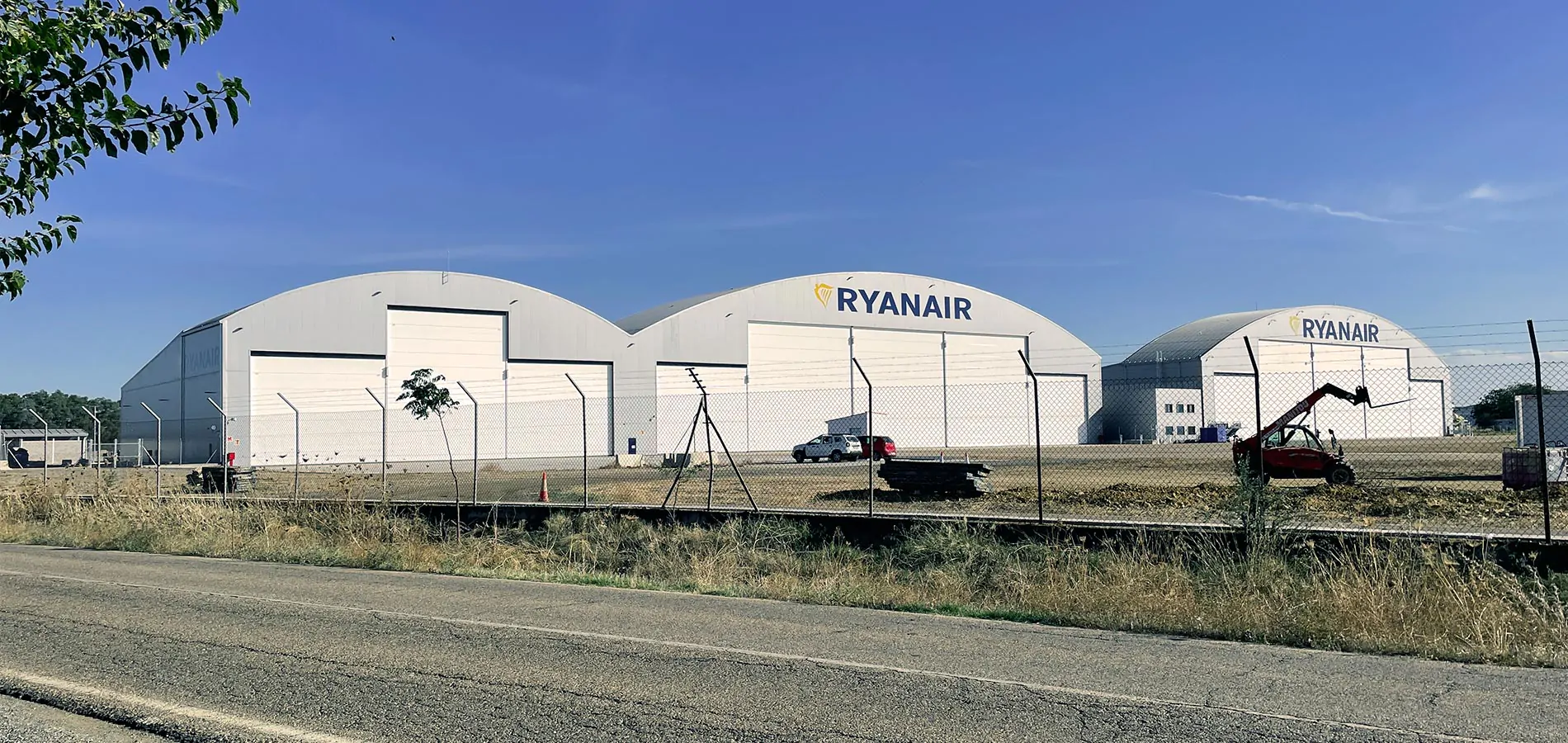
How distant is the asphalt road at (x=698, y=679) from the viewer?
5.82 m

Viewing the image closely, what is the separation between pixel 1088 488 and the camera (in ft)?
79.8

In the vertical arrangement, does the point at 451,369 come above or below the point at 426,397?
above

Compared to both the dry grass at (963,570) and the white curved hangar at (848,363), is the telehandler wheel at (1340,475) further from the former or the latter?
the white curved hangar at (848,363)

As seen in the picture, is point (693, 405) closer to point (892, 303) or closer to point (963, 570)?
point (892, 303)

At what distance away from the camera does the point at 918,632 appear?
8992 millimetres

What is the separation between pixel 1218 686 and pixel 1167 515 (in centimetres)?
958

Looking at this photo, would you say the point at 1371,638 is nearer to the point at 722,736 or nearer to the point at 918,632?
the point at 918,632

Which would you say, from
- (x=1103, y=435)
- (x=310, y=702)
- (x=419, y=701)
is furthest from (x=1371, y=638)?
(x=1103, y=435)

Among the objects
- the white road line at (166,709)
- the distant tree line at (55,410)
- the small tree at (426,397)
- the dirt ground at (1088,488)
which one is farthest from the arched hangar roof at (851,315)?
the distant tree line at (55,410)

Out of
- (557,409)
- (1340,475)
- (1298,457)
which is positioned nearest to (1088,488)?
(1298,457)

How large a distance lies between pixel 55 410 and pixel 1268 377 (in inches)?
5846

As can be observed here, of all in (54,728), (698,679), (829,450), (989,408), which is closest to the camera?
(54,728)

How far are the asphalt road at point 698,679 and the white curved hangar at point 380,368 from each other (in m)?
33.3

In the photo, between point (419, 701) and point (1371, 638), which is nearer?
point (419, 701)
